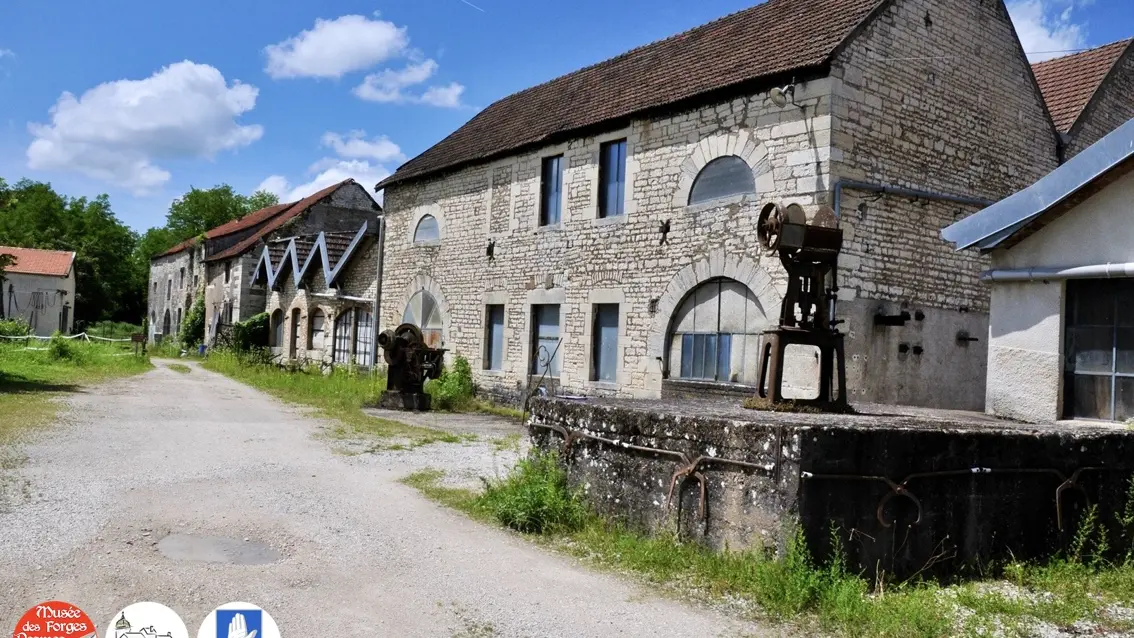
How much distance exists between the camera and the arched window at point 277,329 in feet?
91.8

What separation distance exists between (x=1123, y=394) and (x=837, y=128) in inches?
189

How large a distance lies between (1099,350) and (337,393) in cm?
1353

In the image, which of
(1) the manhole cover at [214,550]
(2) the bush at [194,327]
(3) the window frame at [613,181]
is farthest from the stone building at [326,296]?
(1) the manhole cover at [214,550]

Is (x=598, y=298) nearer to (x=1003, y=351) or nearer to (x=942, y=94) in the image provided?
(x=942, y=94)

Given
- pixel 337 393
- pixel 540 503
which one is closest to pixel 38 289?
pixel 337 393

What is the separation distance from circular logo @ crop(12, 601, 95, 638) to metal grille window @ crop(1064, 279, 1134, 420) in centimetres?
821

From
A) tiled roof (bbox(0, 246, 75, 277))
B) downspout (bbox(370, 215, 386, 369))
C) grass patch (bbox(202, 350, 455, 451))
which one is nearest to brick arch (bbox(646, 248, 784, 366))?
grass patch (bbox(202, 350, 455, 451))

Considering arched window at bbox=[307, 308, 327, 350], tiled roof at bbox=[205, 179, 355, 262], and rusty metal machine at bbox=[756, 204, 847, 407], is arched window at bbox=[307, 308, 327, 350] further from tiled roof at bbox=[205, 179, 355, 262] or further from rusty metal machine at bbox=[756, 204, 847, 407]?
rusty metal machine at bbox=[756, 204, 847, 407]

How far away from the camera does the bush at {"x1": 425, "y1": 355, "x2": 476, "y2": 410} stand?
52.9 ft

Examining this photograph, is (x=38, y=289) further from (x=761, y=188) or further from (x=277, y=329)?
(x=761, y=188)

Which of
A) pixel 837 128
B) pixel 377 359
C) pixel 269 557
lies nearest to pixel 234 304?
pixel 377 359

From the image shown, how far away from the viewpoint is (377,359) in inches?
827

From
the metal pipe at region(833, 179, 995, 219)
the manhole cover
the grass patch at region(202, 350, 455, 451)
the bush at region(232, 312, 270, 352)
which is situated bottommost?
the manhole cover

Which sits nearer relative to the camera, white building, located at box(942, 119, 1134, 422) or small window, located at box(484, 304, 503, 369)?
white building, located at box(942, 119, 1134, 422)
